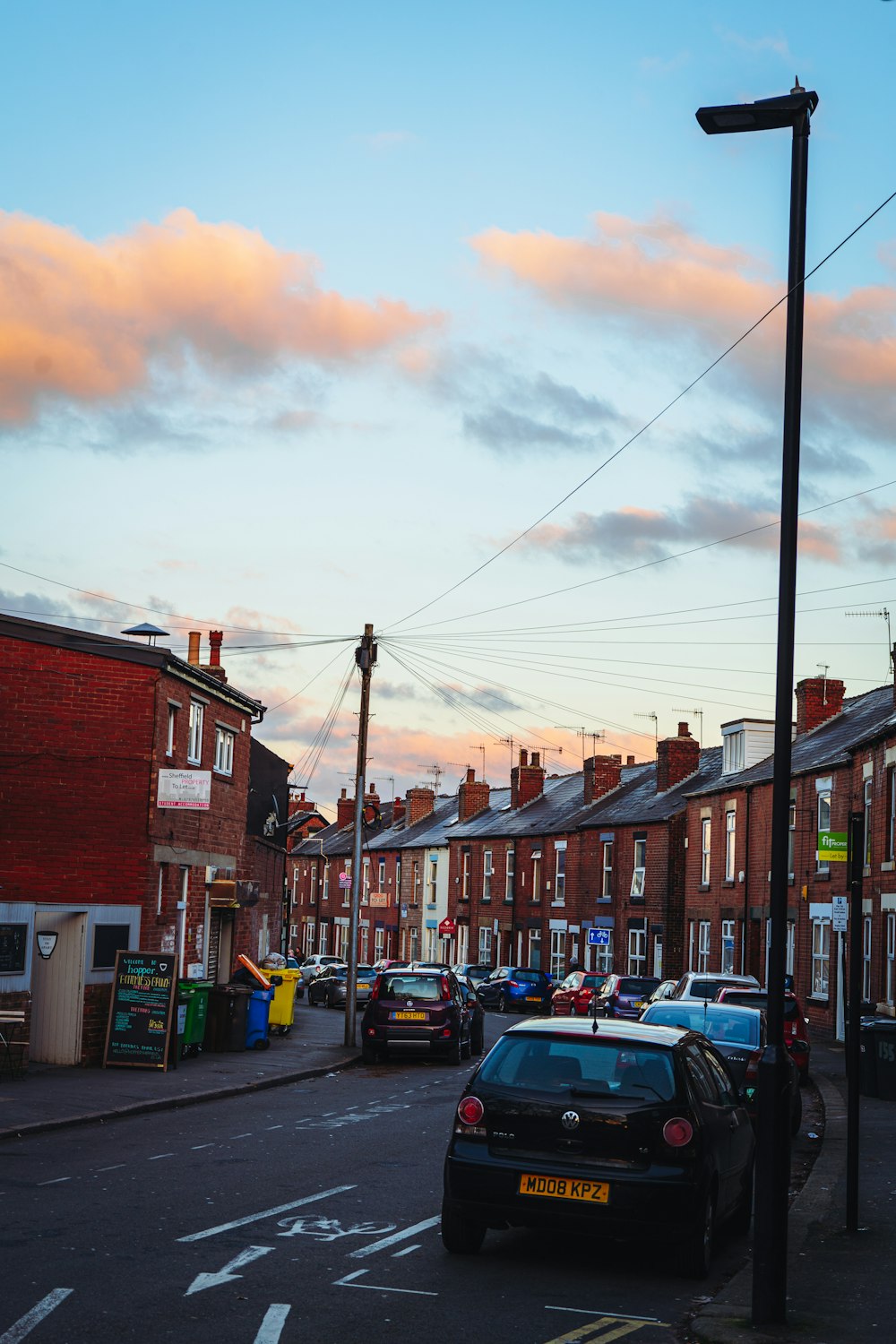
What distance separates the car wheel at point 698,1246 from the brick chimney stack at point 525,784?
59.6 meters

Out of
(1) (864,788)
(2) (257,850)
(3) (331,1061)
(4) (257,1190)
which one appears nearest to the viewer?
(4) (257,1190)

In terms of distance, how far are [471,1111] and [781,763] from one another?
2.95 meters

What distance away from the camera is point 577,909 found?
5709 cm

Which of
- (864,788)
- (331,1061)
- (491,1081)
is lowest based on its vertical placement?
(331,1061)

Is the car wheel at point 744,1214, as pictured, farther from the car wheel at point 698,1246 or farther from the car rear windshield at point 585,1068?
the car rear windshield at point 585,1068

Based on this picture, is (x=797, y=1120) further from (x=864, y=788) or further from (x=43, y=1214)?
(x=864, y=788)

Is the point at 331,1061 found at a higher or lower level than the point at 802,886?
lower

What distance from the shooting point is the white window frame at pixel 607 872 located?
54625 millimetres

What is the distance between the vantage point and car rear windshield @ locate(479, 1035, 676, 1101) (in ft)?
30.4

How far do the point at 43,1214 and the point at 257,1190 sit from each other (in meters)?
1.95

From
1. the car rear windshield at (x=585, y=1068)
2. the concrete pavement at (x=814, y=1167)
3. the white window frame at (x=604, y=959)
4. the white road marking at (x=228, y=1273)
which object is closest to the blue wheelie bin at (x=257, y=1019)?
the concrete pavement at (x=814, y=1167)

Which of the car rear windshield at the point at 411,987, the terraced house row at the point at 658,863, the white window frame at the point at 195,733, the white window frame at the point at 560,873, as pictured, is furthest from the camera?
the white window frame at the point at 560,873

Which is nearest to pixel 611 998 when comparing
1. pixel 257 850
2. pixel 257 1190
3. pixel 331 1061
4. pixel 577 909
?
pixel 331 1061

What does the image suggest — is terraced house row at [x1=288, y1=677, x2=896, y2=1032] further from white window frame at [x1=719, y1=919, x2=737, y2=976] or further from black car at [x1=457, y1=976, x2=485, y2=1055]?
black car at [x1=457, y1=976, x2=485, y2=1055]
